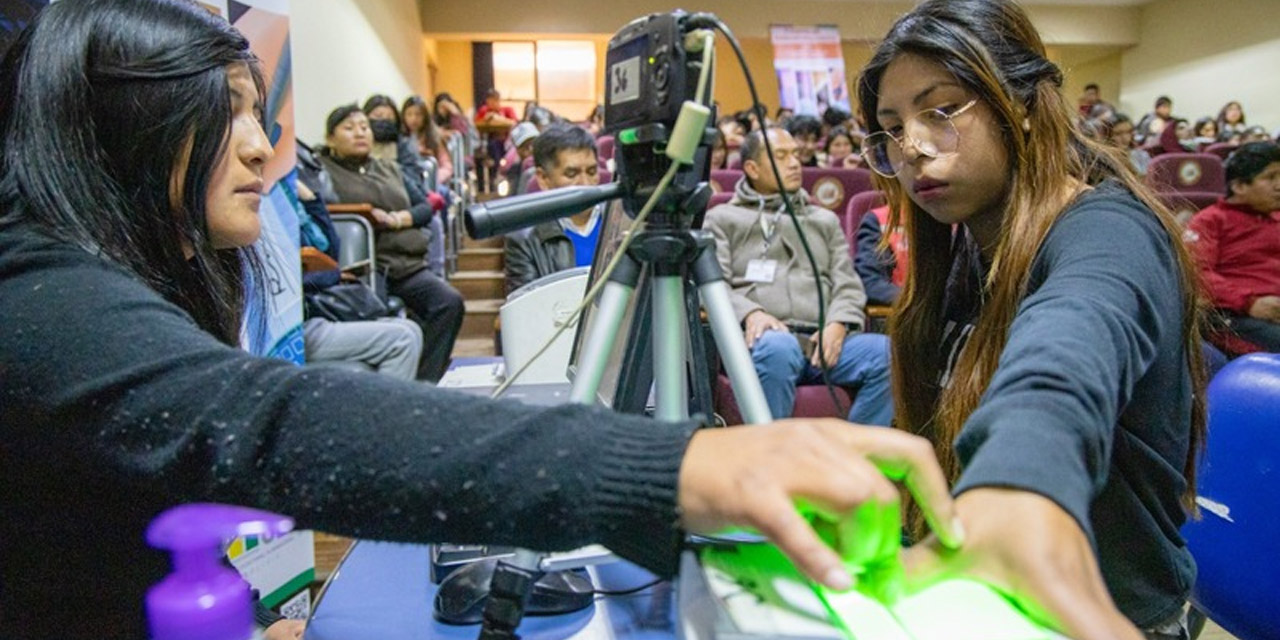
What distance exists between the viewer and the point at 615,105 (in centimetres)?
82

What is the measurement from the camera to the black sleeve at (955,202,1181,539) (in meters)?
0.45

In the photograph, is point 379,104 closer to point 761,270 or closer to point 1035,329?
point 761,270

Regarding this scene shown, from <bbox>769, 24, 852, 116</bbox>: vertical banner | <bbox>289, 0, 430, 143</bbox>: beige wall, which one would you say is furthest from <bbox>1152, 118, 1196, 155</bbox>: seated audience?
<bbox>289, 0, 430, 143</bbox>: beige wall

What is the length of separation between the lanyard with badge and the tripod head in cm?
187

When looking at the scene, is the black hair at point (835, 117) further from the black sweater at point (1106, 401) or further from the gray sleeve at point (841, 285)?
the black sweater at point (1106, 401)

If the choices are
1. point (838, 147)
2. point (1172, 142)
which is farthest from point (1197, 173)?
point (1172, 142)

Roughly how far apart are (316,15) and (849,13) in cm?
727

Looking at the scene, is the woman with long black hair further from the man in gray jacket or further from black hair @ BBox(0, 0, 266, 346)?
the man in gray jacket

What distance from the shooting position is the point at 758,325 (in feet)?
8.11

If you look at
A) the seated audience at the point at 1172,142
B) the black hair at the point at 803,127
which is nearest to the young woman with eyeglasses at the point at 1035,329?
the black hair at the point at 803,127

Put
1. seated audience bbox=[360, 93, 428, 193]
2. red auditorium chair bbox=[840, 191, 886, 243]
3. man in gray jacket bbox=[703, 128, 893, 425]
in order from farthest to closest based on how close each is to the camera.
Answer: seated audience bbox=[360, 93, 428, 193] → red auditorium chair bbox=[840, 191, 886, 243] → man in gray jacket bbox=[703, 128, 893, 425]

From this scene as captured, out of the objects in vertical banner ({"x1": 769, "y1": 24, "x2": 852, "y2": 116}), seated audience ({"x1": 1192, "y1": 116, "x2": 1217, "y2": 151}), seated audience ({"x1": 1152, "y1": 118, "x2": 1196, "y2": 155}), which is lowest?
seated audience ({"x1": 1152, "y1": 118, "x2": 1196, "y2": 155})

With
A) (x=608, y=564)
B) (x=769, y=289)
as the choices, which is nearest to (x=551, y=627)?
(x=608, y=564)

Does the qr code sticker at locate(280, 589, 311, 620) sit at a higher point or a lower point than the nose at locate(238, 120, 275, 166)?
lower
